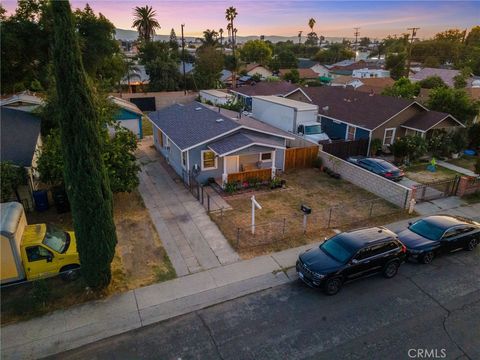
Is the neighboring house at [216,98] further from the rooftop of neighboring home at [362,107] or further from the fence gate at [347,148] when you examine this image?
the fence gate at [347,148]

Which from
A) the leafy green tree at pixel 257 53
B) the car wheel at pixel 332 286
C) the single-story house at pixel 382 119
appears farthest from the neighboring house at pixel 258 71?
the car wheel at pixel 332 286

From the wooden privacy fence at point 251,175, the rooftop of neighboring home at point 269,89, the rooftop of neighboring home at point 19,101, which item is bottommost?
the wooden privacy fence at point 251,175

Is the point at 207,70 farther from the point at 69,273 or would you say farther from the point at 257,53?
the point at 69,273

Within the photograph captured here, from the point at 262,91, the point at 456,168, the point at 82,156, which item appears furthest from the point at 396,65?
the point at 82,156

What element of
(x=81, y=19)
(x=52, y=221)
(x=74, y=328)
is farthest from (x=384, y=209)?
(x=81, y=19)

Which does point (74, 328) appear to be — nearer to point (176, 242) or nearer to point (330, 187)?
point (176, 242)

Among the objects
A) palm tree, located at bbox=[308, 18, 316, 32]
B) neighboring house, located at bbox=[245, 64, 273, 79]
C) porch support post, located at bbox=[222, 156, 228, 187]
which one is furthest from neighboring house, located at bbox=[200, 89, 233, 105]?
palm tree, located at bbox=[308, 18, 316, 32]
